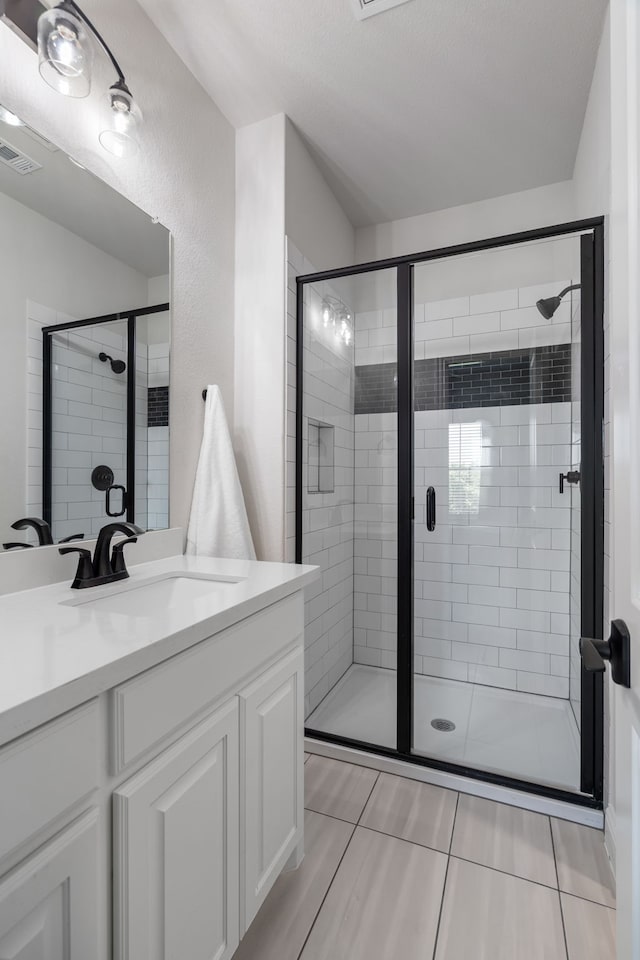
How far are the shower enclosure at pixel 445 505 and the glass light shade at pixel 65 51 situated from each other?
3.54 feet

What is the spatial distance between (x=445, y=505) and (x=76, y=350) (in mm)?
1653

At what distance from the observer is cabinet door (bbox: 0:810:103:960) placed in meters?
0.56

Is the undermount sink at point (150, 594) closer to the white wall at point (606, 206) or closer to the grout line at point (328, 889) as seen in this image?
the grout line at point (328, 889)

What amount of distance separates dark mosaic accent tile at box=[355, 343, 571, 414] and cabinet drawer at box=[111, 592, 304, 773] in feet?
3.95

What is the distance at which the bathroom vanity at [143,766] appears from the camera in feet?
Result: 1.95

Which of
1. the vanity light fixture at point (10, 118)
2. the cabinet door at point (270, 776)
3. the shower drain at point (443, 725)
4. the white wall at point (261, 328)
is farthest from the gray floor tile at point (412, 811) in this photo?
the vanity light fixture at point (10, 118)

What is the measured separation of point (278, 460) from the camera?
196 cm

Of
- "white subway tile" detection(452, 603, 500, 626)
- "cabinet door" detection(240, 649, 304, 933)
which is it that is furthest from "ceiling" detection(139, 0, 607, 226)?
"white subway tile" detection(452, 603, 500, 626)

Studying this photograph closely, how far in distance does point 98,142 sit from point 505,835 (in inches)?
98.1

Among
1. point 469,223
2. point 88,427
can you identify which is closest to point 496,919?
point 88,427

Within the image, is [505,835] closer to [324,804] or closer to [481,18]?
[324,804]

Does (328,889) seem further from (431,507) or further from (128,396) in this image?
(128,396)

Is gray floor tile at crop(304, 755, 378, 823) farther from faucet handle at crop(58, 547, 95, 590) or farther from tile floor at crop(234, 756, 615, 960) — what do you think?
faucet handle at crop(58, 547, 95, 590)

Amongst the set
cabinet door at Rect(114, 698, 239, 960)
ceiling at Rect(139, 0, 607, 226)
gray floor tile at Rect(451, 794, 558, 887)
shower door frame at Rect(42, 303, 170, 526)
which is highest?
ceiling at Rect(139, 0, 607, 226)
